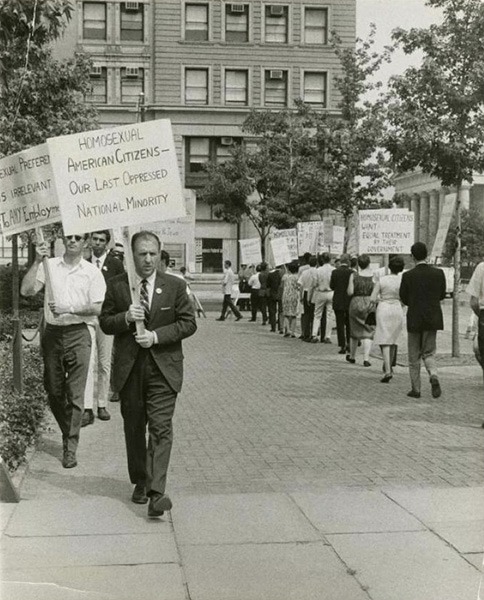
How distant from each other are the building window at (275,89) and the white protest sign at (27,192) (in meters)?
45.4

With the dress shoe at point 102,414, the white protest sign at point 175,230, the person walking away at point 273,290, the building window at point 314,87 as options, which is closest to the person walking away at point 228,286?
the person walking away at point 273,290

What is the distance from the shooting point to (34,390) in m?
11.0

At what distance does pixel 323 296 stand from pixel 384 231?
1950mm

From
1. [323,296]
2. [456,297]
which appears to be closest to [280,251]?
[323,296]

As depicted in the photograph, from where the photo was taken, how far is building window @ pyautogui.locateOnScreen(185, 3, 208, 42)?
42656mm

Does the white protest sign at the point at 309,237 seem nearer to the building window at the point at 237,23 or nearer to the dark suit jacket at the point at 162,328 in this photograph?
the dark suit jacket at the point at 162,328

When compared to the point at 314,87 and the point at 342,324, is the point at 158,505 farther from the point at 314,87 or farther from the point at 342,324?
the point at 314,87

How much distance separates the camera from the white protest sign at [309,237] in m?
26.8

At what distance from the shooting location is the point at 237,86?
176 ft

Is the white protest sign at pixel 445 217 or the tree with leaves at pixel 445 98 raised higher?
the tree with leaves at pixel 445 98

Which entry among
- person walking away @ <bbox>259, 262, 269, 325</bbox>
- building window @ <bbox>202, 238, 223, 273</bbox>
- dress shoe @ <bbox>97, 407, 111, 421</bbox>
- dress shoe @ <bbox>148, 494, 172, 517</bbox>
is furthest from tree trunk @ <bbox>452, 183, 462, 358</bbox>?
building window @ <bbox>202, 238, 223, 273</bbox>

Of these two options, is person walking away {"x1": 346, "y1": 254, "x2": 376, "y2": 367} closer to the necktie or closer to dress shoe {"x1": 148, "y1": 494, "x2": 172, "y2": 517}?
the necktie

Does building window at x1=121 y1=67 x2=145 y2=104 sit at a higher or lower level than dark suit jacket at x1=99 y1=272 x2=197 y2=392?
higher

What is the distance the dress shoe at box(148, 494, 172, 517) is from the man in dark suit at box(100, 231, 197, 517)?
0.16 feet
